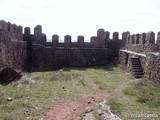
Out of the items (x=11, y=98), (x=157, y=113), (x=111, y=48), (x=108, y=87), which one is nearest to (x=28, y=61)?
(x=111, y=48)

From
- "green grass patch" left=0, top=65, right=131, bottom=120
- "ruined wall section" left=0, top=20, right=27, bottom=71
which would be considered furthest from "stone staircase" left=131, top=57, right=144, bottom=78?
"ruined wall section" left=0, top=20, right=27, bottom=71

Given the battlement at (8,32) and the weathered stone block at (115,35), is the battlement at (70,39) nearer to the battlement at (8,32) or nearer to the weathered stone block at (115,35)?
the weathered stone block at (115,35)

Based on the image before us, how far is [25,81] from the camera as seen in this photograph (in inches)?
583

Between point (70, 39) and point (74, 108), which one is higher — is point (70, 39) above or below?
above

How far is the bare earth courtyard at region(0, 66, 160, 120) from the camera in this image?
32.0 ft

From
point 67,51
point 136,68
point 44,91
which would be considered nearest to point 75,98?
point 44,91

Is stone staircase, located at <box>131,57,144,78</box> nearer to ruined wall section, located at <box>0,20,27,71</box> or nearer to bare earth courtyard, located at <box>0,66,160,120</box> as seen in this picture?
bare earth courtyard, located at <box>0,66,160,120</box>

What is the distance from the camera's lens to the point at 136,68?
17500mm

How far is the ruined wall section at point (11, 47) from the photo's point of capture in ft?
53.4

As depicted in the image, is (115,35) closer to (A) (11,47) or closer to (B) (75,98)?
(A) (11,47)

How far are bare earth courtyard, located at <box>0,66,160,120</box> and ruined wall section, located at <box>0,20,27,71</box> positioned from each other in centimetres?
218

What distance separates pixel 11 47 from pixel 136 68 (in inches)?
296

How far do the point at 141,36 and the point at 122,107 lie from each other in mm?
10585

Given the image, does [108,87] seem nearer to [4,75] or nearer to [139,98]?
[139,98]
